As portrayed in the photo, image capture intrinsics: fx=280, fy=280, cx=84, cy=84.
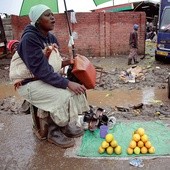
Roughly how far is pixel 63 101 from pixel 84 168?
2.88 ft

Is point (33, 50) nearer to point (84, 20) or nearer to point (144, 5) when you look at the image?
point (84, 20)

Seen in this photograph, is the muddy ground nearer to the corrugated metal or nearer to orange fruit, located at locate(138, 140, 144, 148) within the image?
the corrugated metal

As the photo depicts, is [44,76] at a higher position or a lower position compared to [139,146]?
higher

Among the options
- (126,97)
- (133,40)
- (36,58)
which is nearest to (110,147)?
(36,58)

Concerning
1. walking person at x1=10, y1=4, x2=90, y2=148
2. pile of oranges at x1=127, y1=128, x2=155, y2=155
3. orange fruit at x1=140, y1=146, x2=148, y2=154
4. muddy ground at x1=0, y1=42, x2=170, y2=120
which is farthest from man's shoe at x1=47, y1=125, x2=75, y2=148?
muddy ground at x1=0, y1=42, x2=170, y2=120

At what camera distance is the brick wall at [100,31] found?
47.2 feet

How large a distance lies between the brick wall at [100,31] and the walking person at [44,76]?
10.9 m

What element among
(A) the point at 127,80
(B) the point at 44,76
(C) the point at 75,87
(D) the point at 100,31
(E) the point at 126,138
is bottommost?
(A) the point at 127,80

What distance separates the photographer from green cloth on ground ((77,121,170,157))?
371cm

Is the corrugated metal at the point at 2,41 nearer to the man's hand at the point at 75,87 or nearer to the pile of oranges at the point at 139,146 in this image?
the man's hand at the point at 75,87

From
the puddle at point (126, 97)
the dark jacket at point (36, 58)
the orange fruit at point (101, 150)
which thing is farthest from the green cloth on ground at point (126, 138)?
the puddle at point (126, 97)

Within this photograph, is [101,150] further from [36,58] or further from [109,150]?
[36,58]

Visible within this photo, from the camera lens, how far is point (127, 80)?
375 inches

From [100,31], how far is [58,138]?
11222 mm
